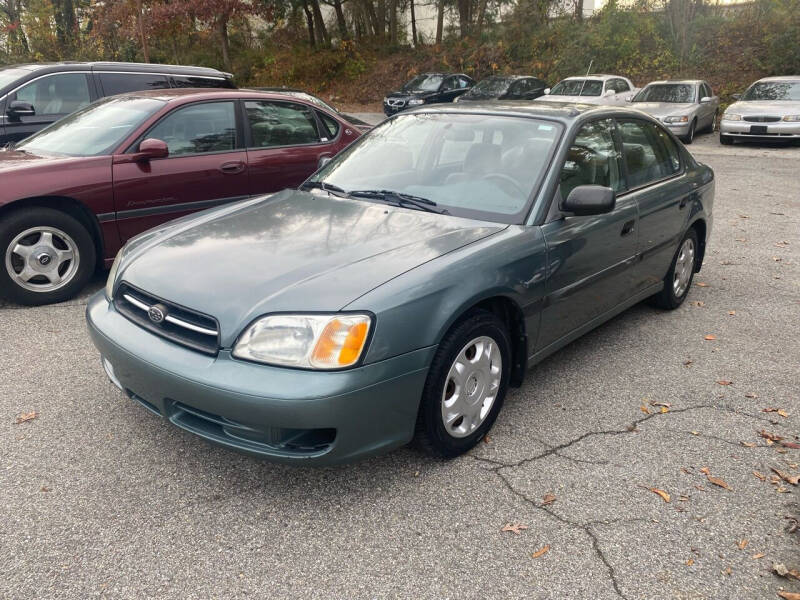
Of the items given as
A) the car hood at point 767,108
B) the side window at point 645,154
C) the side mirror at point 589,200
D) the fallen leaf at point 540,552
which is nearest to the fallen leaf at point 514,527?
the fallen leaf at point 540,552

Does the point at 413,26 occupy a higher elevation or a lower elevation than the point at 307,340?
higher

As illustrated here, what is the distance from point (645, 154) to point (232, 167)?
333 centimetres

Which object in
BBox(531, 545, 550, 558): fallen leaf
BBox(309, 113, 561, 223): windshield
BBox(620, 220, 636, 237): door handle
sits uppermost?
BBox(309, 113, 561, 223): windshield

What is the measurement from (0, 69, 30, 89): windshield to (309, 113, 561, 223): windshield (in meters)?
4.76

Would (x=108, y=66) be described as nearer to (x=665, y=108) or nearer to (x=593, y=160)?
(x=593, y=160)

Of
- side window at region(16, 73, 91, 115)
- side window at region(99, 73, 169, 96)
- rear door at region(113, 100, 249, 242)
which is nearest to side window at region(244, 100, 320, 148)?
rear door at region(113, 100, 249, 242)

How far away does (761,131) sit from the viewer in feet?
47.5

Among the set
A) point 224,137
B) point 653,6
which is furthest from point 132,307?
point 653,6

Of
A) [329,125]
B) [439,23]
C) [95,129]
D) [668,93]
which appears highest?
[439,23]

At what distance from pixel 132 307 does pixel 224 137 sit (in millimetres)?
3124

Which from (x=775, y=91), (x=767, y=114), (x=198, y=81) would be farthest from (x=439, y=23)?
(x=198, y=81)

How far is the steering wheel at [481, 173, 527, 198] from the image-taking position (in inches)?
136

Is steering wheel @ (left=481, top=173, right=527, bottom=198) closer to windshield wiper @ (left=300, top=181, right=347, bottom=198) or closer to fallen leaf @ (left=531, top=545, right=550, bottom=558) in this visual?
windshield wiper @ (left=300, top=181, right=347, bottom=198)

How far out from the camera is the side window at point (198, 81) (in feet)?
25.6
